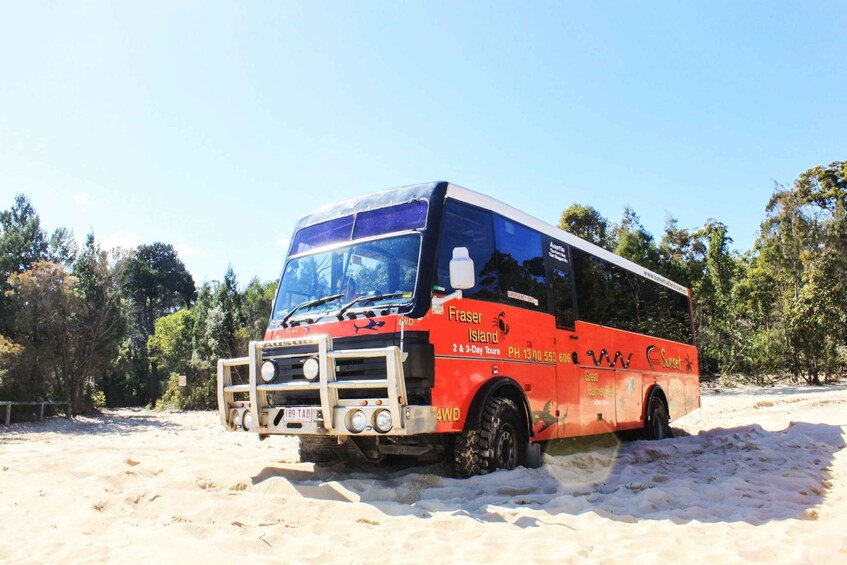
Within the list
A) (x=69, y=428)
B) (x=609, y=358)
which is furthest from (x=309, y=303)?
(x=69, y=428)

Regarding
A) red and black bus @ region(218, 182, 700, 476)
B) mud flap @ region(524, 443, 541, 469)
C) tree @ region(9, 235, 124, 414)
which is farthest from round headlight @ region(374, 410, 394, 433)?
tree @ region(9, 235, 124, 414)

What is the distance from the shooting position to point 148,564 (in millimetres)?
3768

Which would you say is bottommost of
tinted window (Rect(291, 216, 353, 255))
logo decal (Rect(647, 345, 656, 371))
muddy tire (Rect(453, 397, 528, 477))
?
muddy tire (Rect(453, 397, 528, 477))

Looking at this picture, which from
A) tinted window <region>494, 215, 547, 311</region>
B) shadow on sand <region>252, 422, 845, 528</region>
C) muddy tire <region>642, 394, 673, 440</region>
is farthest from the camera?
muddy tire <region>642, 394, 673, 440</region>

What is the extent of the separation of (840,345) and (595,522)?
29.7 m

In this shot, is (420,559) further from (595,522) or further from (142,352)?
(142,352)

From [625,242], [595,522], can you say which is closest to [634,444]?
[595,522]

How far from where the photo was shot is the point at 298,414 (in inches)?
248

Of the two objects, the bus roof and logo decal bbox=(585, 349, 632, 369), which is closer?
the bus roof

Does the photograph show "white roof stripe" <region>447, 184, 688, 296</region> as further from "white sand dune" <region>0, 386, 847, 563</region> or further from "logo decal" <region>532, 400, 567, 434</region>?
"white sand dune" <region>0, 386, 847, 563</region>

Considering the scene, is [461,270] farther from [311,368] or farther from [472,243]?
[311,368]

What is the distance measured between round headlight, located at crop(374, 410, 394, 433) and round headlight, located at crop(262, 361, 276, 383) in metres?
1.47

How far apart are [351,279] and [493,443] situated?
2408 mm

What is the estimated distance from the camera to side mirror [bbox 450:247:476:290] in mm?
5945
